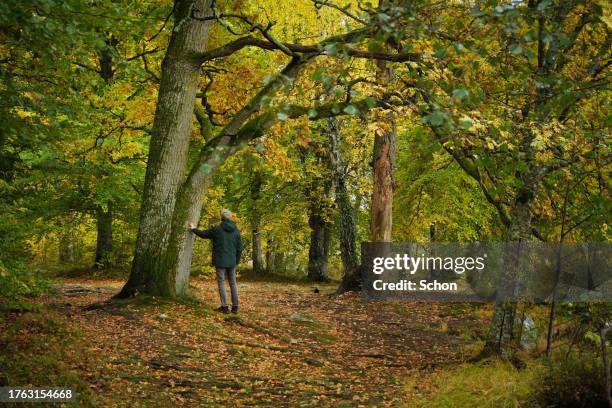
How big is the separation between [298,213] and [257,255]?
3910 millimetres

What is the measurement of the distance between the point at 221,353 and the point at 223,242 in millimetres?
3008

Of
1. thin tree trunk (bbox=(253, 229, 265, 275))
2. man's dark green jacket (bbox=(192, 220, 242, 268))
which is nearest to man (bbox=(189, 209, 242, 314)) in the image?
man's dark green jacket (bbox=(192, 220, 242, 268))

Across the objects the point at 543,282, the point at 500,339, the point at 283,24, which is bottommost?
the point at 500,339

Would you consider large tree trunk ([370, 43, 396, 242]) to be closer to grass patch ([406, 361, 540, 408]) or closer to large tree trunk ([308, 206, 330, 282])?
grass patch ([406, 361, 540, 408])

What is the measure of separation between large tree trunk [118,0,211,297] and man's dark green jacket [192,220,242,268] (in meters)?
0.49

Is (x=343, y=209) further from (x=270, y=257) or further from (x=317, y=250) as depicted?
(x=270, y=257)

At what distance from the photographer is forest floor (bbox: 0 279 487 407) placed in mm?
6371

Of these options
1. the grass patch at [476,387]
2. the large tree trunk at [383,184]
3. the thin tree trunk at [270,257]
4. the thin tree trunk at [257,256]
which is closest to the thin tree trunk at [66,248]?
the thin tree trunk at [257,256]

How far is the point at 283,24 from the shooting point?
16344 mm

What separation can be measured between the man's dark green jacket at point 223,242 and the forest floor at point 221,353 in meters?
0.93

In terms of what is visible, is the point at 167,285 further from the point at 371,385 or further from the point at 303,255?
the point at 303,255

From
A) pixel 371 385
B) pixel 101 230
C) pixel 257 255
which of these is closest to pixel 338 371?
pixel 371 385

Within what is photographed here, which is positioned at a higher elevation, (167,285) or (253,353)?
(167,285)

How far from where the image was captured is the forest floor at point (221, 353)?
6.37 m
